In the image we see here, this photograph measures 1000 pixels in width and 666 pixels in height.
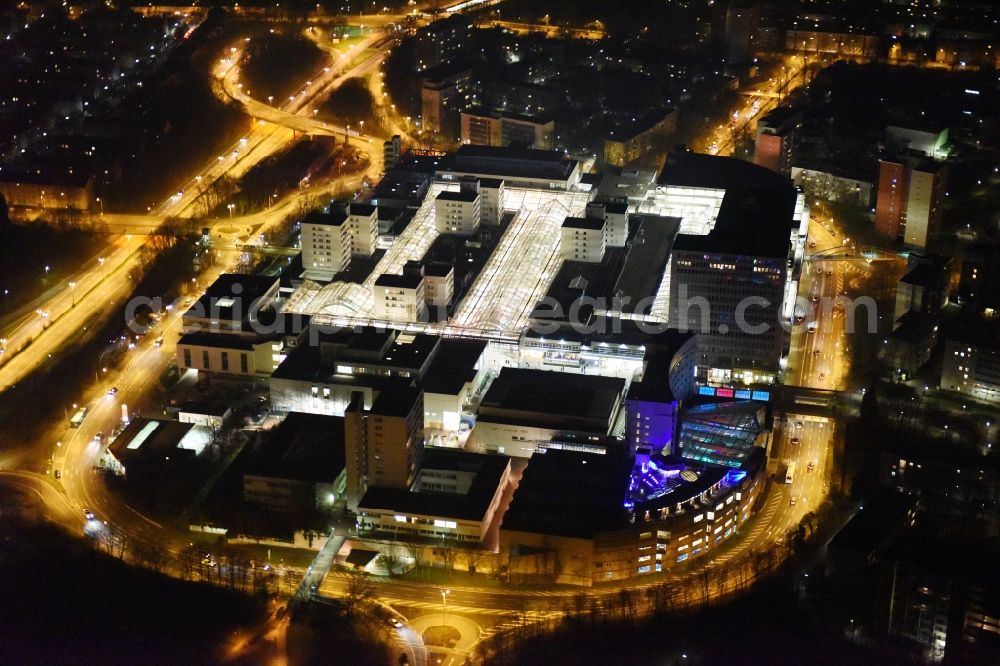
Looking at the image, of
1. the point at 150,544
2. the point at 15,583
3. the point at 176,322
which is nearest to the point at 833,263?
the point at 176,322

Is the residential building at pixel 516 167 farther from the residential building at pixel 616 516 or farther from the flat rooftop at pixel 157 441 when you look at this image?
the residential building at pixel 616 516

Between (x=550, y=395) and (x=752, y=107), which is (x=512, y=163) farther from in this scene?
(x=550, y=395)

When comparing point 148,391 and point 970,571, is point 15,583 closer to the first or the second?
point 148,391

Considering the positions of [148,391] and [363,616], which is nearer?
[363,616]

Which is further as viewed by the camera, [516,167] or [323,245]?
[516,167]

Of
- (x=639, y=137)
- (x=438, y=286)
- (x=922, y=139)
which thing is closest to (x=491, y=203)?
(x=438, y=286)

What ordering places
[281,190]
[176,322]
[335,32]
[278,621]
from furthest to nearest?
1. [335,32]
2. [281,190]
3. [176,322]
4. [278,621]

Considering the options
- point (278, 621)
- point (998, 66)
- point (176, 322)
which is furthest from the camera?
point (998, 66)

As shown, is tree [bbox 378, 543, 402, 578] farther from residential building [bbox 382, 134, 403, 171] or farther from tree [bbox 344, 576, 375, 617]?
residential building [bbox 382, 134, 403, 171]
